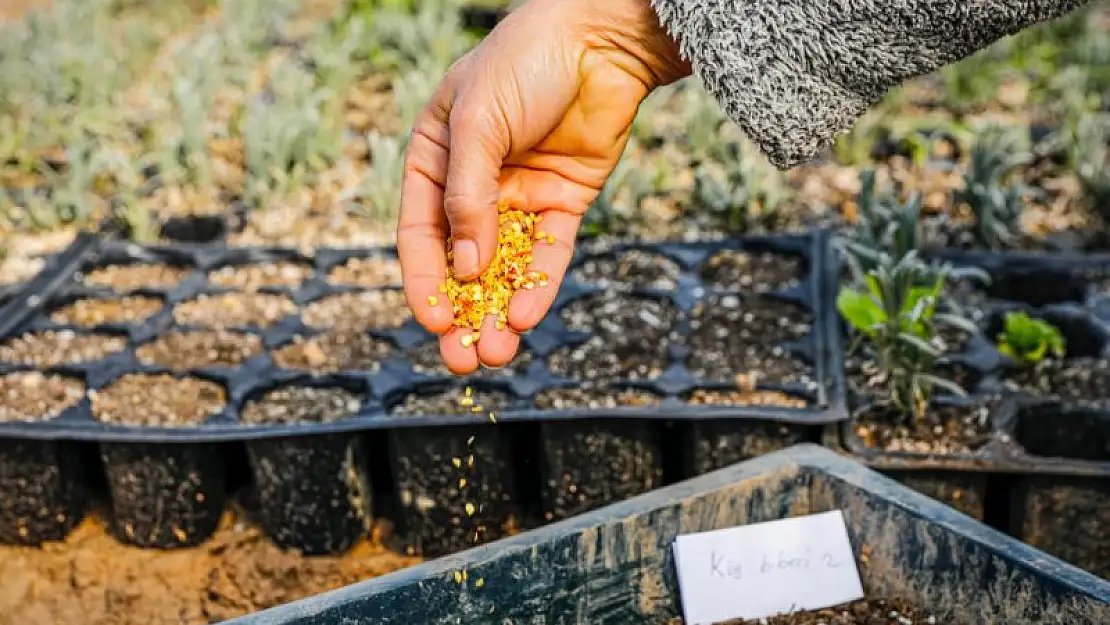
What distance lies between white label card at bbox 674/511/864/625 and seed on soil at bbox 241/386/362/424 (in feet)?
2.95

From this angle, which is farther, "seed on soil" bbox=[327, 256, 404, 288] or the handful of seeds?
"seed on soil" bbox=[327, 256, 404, 288]

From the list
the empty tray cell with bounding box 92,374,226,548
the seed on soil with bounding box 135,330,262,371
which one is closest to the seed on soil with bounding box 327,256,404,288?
the seed on soil with bounding box 135,330,262,371

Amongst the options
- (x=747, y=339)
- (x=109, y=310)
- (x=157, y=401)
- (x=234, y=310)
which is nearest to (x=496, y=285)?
(x=747, y=339)

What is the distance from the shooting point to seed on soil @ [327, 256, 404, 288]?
2.99m

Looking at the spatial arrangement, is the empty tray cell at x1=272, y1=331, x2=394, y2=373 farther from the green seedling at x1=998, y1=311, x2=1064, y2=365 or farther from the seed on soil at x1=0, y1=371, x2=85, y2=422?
the green seedling at x1=998, y1=311, x2=1064, y2=365

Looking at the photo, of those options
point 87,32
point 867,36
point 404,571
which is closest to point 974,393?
point 867,36

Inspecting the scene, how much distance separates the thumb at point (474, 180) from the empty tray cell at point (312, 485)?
0.78 metres

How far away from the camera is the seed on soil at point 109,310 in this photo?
9.55 feet

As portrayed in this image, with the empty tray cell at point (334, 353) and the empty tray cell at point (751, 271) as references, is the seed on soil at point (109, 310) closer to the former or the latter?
the empty tray cell at point (334, 353)

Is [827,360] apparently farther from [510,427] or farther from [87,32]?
[87,32]

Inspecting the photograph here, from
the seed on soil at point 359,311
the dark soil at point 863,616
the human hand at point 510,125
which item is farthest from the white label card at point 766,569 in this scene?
the seed on soil at point 359,311

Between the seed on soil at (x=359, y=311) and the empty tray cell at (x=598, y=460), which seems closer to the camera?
the empty tray cell at (x=598, y=460)

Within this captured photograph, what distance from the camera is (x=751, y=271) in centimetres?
291

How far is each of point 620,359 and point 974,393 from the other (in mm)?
703
